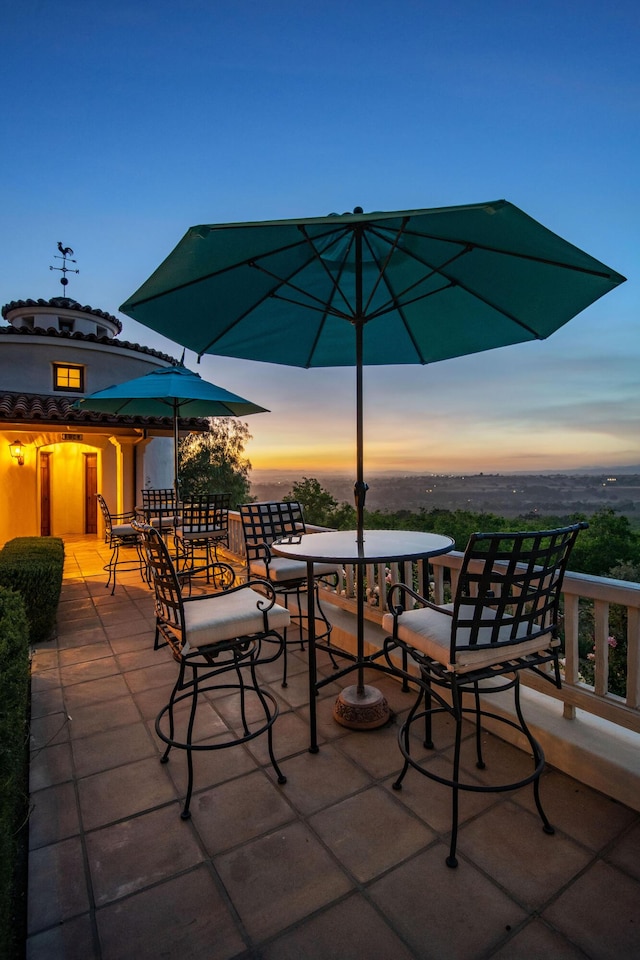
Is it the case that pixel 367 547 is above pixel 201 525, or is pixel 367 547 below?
above

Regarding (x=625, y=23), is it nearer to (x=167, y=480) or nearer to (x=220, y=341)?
(x=220, y=341)

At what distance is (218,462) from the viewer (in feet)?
57.0

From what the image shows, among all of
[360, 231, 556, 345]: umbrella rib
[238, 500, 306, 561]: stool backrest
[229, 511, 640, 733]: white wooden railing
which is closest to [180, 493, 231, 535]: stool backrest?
[238, 500, 306, 561]: stool backrest

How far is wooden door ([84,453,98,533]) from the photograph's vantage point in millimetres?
11305

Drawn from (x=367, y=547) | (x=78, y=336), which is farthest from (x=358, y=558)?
(x=78, y=336)

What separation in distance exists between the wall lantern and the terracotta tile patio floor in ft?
27.4

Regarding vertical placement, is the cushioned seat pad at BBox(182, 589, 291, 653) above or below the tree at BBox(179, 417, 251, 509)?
below

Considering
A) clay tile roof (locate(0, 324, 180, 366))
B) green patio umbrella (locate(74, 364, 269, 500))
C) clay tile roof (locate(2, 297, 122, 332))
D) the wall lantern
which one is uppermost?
clay tile roof (locate(2, 297, 122, 332))

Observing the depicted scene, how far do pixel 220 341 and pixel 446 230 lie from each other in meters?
1.82

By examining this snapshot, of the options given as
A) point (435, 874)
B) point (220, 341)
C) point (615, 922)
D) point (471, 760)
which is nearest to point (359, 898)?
point (435, 874)

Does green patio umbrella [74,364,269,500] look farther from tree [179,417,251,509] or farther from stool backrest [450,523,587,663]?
tree [179,417,251,509]

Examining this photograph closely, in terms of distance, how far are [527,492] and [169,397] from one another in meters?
8.20

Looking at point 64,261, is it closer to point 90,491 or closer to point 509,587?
point 90,491

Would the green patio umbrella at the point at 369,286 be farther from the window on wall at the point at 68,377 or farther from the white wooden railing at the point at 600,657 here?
the window on wall at the point at 68,377
